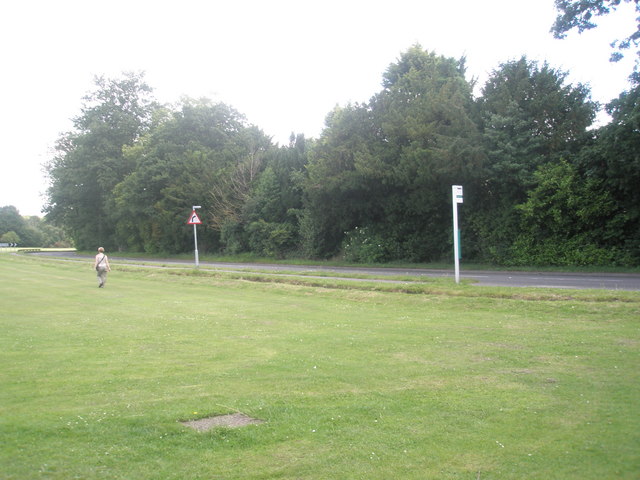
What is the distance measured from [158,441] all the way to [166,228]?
182 ft

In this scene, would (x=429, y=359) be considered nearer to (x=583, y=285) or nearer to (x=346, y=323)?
(x=346, y=323)

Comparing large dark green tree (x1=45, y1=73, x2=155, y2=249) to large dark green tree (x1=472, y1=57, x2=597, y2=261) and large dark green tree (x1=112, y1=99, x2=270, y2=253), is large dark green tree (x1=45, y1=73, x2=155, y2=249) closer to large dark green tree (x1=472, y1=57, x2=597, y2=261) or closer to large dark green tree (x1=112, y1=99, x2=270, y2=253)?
large dark green tree (x1=112, y1=99, x2=270, y2=253)

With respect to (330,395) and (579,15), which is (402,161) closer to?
(579,15)

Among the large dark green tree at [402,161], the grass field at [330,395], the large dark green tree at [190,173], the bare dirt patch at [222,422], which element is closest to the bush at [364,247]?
the large dark green tree at [402,161]

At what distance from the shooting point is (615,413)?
5.87 m

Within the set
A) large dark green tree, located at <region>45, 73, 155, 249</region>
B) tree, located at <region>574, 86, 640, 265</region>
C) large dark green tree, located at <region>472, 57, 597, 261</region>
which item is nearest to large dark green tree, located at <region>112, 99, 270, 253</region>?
large dark green tree, located at <region>45, 73, 155, 249</region>

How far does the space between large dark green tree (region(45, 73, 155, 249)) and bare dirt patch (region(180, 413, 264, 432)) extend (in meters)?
62.6

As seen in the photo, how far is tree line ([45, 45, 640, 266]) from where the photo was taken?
28156mm

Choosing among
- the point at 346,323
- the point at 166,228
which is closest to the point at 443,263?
the point at 346,323

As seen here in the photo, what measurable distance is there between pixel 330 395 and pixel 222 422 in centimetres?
155

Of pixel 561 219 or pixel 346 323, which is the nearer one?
pixel 346 323

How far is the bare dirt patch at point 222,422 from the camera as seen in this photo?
5650 mm

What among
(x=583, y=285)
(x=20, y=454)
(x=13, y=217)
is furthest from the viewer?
(x=13, y=217)

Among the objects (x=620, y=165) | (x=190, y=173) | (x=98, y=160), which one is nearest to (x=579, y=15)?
(x=620, y=165)
